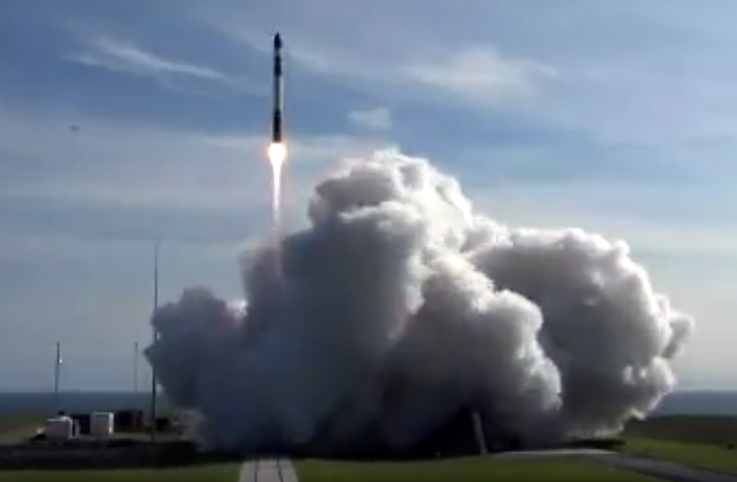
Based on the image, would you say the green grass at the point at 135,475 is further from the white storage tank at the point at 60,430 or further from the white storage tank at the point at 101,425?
the white storage tank at the point at 101,425

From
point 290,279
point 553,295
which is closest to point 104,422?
point 290,279

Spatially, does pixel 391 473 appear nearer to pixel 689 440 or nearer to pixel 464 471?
pixel 464 471

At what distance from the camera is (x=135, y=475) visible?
1590 inches

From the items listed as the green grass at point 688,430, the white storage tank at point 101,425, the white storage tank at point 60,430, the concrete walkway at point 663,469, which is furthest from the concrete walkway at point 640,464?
the white storage tank at point 101,425

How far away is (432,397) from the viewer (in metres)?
60.3

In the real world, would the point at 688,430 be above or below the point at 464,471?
above

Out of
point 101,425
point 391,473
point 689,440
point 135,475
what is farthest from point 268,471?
point 101,425

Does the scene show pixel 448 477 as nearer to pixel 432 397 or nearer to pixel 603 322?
pixel 432 397

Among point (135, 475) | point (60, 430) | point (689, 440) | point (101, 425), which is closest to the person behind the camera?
point (135, 475)

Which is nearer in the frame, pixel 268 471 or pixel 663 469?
pixel 663 469

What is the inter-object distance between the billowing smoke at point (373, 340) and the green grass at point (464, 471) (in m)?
10.4

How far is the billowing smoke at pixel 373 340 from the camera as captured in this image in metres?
58.6

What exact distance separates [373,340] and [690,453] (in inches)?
554

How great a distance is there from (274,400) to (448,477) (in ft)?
63.9
